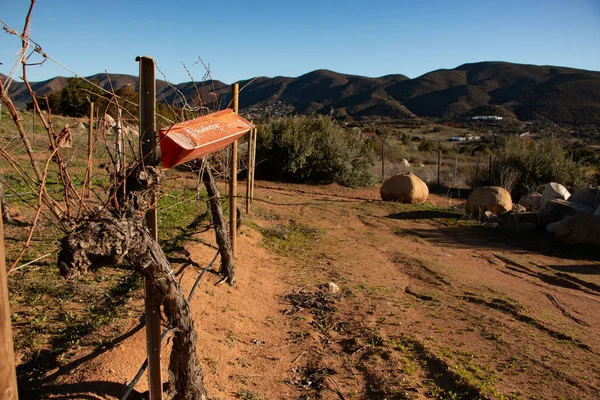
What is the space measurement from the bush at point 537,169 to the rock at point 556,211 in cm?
428

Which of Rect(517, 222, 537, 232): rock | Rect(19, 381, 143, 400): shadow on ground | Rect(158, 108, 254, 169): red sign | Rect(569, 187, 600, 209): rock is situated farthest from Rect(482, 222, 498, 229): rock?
Rect(158, 108, 254, 169): red sign

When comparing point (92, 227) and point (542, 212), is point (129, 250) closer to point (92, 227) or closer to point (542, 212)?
point (92, 227)

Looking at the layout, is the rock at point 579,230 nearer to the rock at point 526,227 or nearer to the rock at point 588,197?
the rock at point 526,227

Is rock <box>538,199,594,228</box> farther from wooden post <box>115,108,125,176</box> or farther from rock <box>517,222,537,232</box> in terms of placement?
wooden post <box>115,108,125,176</box>

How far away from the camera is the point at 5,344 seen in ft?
4.84

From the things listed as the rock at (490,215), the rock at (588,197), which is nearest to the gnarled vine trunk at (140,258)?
the rock at (490,215)

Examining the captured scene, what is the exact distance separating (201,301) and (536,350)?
3384 millimetres

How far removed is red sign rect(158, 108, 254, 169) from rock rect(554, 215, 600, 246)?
8949mm

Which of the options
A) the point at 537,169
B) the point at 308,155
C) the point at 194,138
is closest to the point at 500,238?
the point at 537,169

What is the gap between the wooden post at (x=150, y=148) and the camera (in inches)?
99.4

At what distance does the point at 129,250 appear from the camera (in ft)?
7.69

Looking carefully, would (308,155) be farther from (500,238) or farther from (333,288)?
(333,288)

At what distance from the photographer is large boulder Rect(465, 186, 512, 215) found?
11789mm

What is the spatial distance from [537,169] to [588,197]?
14.0 ft
